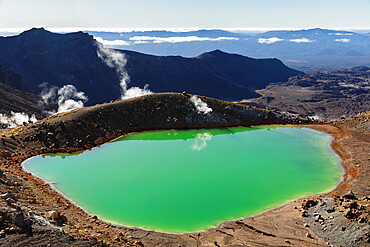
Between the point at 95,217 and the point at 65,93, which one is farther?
the point at 65,93

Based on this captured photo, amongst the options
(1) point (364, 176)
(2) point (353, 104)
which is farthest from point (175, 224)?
(2) point (353, 104)

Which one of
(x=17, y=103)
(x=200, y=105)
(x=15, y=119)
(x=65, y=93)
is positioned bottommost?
(x=65, y=93)

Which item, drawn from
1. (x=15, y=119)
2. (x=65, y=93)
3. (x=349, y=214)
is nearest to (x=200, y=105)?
(x=349, y=214)

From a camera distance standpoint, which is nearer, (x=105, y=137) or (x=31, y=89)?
(x=105, y=137)

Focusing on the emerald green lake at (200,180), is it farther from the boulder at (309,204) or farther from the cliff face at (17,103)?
the cliff face at (17,103)

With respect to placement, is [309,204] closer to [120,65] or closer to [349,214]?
[349,214]

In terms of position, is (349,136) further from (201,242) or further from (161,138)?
(201,242)
